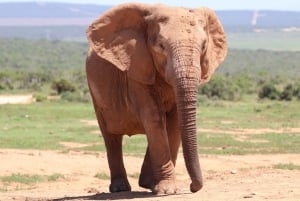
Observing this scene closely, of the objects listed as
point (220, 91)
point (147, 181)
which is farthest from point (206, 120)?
point (147, 181)

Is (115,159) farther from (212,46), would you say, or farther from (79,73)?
(79,73)

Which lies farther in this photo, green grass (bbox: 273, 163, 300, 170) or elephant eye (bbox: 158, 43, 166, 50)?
green grass (bbox: 273, 163, 300, 170)

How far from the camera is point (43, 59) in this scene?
12069 cm

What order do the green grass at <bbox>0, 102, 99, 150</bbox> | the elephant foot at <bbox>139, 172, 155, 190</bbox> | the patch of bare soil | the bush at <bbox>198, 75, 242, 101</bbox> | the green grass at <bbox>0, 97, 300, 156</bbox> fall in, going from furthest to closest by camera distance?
the bush at <bbox>198, 75, 242, 101</bbox>
the green grass at <bbox>0, 102, 99, 150</bbox>
the green grass at <bbox>0, 97, 300, 156</bbox>
the elephant foot at <bbox>139, 172, 155, 190</bbox>
the patch of bare soil

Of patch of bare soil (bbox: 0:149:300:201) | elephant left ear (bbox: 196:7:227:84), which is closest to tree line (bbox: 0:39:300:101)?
patch of bare soil (bbox: 0:149:300:201)

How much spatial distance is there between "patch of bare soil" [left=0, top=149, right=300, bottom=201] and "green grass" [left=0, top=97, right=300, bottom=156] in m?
1.51

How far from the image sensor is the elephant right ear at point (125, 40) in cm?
1123

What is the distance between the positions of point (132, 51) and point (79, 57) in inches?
4522

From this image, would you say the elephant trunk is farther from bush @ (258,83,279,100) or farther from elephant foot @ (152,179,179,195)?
bush @ (258,83,279,100)

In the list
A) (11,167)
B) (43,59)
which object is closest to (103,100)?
(11,167)

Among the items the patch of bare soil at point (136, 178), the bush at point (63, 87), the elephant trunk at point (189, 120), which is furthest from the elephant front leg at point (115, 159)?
the bush at point (63, 87)

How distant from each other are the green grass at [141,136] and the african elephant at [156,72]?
7.68 meters

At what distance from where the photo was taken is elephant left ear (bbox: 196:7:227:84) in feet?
36.9

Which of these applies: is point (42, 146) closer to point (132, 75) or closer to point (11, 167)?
point (11, 167)
